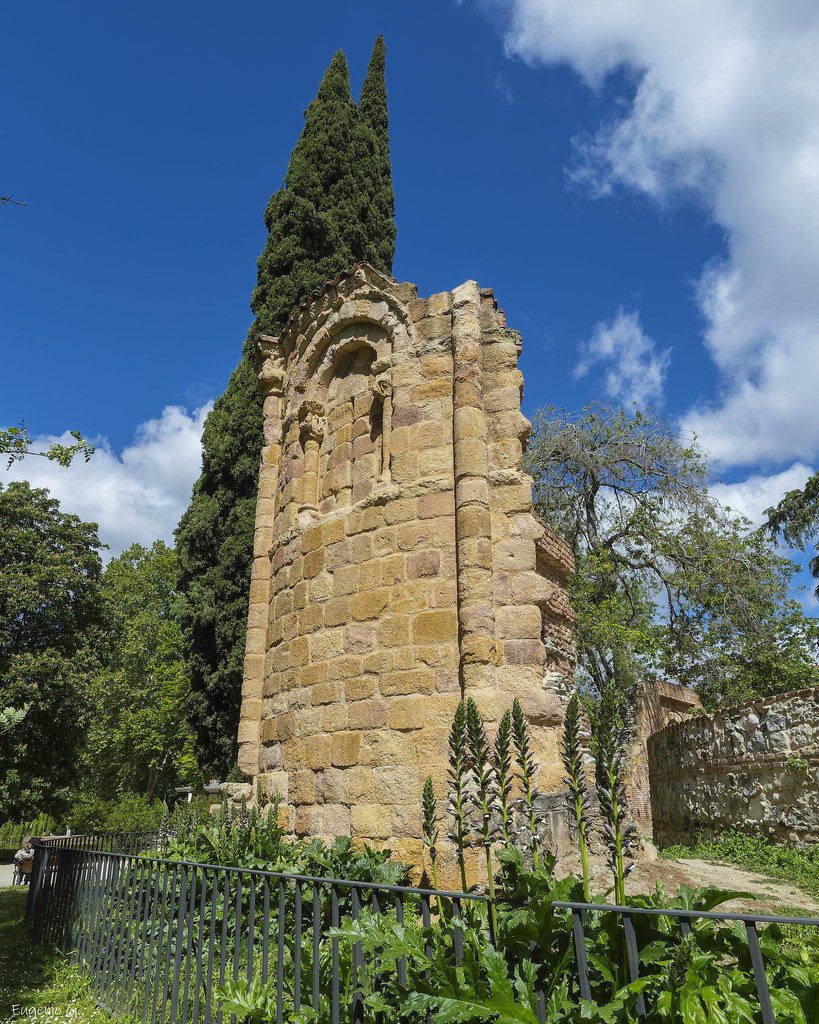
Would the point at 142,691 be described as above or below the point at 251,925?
above

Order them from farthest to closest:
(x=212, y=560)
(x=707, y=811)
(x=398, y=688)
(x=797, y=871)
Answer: (x=212, y=560)
(x=707, y=811)
(x=797, y=871)
(x=398, y=688)

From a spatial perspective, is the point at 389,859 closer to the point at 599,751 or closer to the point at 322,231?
the point at 599,751

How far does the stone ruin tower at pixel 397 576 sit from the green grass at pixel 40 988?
198 cm

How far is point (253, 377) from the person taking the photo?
17578 mm

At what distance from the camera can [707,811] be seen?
10.8m

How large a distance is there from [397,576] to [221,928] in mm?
2970

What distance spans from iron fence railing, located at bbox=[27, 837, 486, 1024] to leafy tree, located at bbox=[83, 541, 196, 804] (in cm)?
2026

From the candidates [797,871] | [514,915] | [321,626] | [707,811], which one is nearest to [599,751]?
[514,915]

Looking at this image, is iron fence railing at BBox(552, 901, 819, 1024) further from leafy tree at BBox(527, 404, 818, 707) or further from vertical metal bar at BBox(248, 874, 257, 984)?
leafy tree at BBox(527, 404, 818, 707)

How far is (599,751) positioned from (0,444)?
20.7ft

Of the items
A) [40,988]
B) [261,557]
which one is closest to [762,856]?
[261,557]

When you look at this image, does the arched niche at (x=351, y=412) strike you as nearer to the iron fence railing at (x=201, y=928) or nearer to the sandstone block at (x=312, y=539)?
the sandstone block at (x=312, y=539)

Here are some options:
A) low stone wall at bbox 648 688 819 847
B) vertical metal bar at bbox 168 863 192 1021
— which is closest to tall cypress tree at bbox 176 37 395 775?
low stone wall at bbox 648 688 819 847

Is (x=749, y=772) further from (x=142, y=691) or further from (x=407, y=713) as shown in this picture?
(x=142, y=691)
